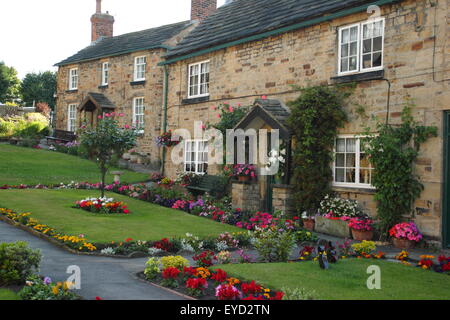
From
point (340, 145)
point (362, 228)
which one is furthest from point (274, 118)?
point (362, 228)

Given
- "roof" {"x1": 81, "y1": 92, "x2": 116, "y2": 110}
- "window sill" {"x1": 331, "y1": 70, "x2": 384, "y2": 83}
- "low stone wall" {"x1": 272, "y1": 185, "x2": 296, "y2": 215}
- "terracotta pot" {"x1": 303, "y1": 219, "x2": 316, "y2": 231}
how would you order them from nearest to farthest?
"window sill" {"x1": 331, "y1": 70, "x2": 384, "y2": 83}
"terracotta pot" {"x1": 303, "y1": 219, "x2": 316, "y2": 231}
"low stone wall" {"x1": 272, "y1": 185, "x2": 296, "y2": 215}
"roof" {"x1": 81, "y1": 92, "x2": 116, "y2": 110}

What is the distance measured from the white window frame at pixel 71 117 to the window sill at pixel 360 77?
23701 millimetres

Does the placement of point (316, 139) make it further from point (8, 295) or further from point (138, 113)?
point (138, 113)

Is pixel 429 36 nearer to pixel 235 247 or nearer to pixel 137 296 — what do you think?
pixel 235 247

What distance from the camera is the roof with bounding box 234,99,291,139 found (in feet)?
46.2

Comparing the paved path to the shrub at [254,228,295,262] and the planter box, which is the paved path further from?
the planter box

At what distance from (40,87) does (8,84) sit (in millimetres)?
4740

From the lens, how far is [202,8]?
2720cm

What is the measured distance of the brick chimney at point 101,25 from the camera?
1394 inches

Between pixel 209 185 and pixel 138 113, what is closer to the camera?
pixel 209 185

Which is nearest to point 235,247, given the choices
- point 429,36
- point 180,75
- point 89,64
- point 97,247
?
point 97,247

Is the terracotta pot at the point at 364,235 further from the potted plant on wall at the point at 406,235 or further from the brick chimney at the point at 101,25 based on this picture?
the brick chimney at the point at 101,25

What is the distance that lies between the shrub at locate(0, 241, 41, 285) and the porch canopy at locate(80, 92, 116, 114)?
22634 millimetres

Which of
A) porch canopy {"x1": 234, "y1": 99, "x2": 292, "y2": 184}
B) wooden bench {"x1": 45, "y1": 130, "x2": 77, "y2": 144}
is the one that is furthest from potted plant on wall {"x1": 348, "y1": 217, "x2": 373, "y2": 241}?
wooden bench {"x1": 45, "y1": 130, "x2": 77, "y2": 144}
